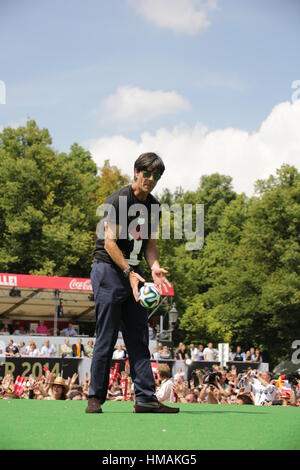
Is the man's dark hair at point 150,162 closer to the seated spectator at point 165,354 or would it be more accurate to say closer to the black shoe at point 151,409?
the black shoe at point 151,409

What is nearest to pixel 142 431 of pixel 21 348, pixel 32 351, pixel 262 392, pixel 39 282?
pixel 262 392

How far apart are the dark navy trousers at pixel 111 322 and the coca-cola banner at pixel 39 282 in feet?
79.2

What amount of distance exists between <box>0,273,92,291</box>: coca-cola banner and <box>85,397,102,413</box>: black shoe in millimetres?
24350

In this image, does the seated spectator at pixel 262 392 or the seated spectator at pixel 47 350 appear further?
the seated spectator at pixel 47 350

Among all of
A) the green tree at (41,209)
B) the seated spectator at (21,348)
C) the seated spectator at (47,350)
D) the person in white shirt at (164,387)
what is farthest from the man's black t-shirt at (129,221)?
the green tree at (41,209)

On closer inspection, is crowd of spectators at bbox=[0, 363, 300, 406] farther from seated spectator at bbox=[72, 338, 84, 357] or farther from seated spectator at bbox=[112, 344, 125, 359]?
seated spectator at bbox=[72, 338, 84, 357]

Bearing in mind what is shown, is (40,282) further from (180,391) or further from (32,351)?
(180,391)

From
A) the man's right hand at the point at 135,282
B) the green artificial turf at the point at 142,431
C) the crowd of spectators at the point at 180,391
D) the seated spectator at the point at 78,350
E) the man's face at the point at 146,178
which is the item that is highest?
the man's face at the point at 146,178

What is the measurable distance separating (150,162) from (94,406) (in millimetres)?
2088

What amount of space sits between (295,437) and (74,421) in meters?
1.57

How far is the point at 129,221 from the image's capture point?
246 inches

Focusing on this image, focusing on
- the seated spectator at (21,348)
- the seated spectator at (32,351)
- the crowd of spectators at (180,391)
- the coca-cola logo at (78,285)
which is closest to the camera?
the crowd of spectators at (180,391)

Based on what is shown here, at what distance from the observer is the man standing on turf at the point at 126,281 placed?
6141 millimetres

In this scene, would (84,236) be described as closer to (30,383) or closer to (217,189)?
(217,189)
